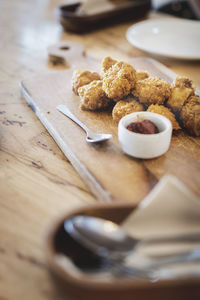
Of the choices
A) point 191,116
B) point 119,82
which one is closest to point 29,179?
point 119,82

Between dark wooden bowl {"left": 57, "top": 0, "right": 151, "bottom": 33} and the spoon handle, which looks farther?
dark wooden bowl {"left": 57, "top": 0, "right": 151, "bottom": 33}

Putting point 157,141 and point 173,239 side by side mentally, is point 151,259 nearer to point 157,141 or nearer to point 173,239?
point 173,239

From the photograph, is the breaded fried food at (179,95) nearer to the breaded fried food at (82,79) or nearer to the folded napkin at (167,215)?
the breaded fried food at (82,79)

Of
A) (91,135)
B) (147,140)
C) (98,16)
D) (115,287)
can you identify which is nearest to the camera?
(115,287)

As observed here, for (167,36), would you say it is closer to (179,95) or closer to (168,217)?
(179,95)

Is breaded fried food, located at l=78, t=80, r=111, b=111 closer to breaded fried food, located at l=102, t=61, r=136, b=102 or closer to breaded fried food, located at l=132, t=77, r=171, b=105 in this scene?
breaded fried food, located at l=102, t=61, r=136, b=102

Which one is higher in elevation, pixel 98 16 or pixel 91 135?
pixel 98 16

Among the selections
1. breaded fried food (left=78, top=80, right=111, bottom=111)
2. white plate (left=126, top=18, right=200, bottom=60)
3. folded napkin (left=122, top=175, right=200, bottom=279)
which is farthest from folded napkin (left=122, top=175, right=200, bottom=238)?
white plate (left=126, top=18, right=200, bottom=60)

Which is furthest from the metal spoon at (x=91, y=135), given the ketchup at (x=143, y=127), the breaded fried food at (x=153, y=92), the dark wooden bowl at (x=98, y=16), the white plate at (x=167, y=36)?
the dark wooden bowl at (x=98, y=16)
